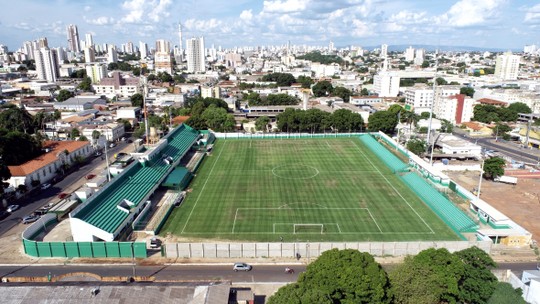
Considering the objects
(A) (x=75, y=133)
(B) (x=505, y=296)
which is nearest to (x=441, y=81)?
(A) (x=75, y=133)

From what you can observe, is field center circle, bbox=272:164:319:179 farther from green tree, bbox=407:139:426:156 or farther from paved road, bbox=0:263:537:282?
paved road, bbox=0:263:537:282

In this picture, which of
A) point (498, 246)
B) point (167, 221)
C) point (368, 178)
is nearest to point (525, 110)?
point (368, 178)

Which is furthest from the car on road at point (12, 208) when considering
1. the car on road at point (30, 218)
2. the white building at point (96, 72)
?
the white building at point (96, 72)

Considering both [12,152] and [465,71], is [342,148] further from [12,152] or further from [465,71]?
[465,71]

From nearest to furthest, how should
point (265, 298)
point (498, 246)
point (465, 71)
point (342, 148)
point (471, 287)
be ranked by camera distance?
1. point (471, 287)
2. point (265, 298)
3. point (498, 246)
4. point (342, 148)
5. point (465, 71)

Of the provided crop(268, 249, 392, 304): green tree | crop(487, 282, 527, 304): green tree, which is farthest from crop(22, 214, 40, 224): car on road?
crop(487, 282, 527, 304): green tree

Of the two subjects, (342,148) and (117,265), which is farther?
(342,148)

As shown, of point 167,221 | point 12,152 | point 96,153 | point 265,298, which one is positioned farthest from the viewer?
point 96,153

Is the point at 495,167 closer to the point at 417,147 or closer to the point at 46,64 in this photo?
the point at 417,147
